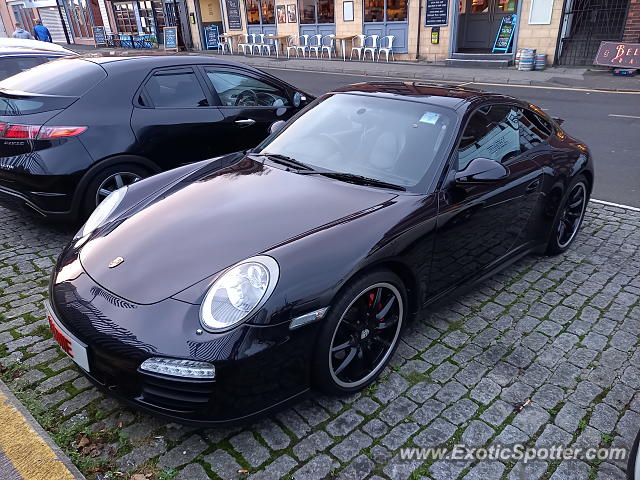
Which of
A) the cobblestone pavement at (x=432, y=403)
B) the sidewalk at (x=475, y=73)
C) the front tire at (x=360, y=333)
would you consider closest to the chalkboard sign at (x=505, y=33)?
the sidewalk at (x=475, y=73)

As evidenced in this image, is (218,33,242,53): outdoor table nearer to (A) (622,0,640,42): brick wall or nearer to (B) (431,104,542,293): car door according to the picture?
(A) (622,0,640,42): brick wall

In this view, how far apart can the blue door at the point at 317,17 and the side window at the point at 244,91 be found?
16819mm

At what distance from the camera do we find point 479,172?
290cm

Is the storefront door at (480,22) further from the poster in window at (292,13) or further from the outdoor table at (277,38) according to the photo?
the outdoor table at (277,38)

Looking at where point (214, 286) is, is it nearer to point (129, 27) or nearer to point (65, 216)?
point (65, 216)

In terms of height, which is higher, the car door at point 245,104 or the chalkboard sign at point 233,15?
the chalkboard sign at point 233,15

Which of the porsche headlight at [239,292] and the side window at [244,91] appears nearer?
the porsche headlight at [239,292]

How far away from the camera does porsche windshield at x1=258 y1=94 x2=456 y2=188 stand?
9.75 ft

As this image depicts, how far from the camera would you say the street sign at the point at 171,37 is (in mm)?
25781

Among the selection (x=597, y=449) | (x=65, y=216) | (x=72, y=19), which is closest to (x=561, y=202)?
(x=597, y=449)

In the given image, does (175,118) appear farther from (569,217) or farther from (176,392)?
(569,217)

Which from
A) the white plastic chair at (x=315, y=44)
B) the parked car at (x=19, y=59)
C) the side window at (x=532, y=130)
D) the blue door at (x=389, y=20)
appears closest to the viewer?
the side window at (x=532, y=130)

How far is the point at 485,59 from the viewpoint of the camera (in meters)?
16.9

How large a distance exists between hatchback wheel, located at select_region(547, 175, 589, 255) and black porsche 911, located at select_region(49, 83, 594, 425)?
0.20 metres
